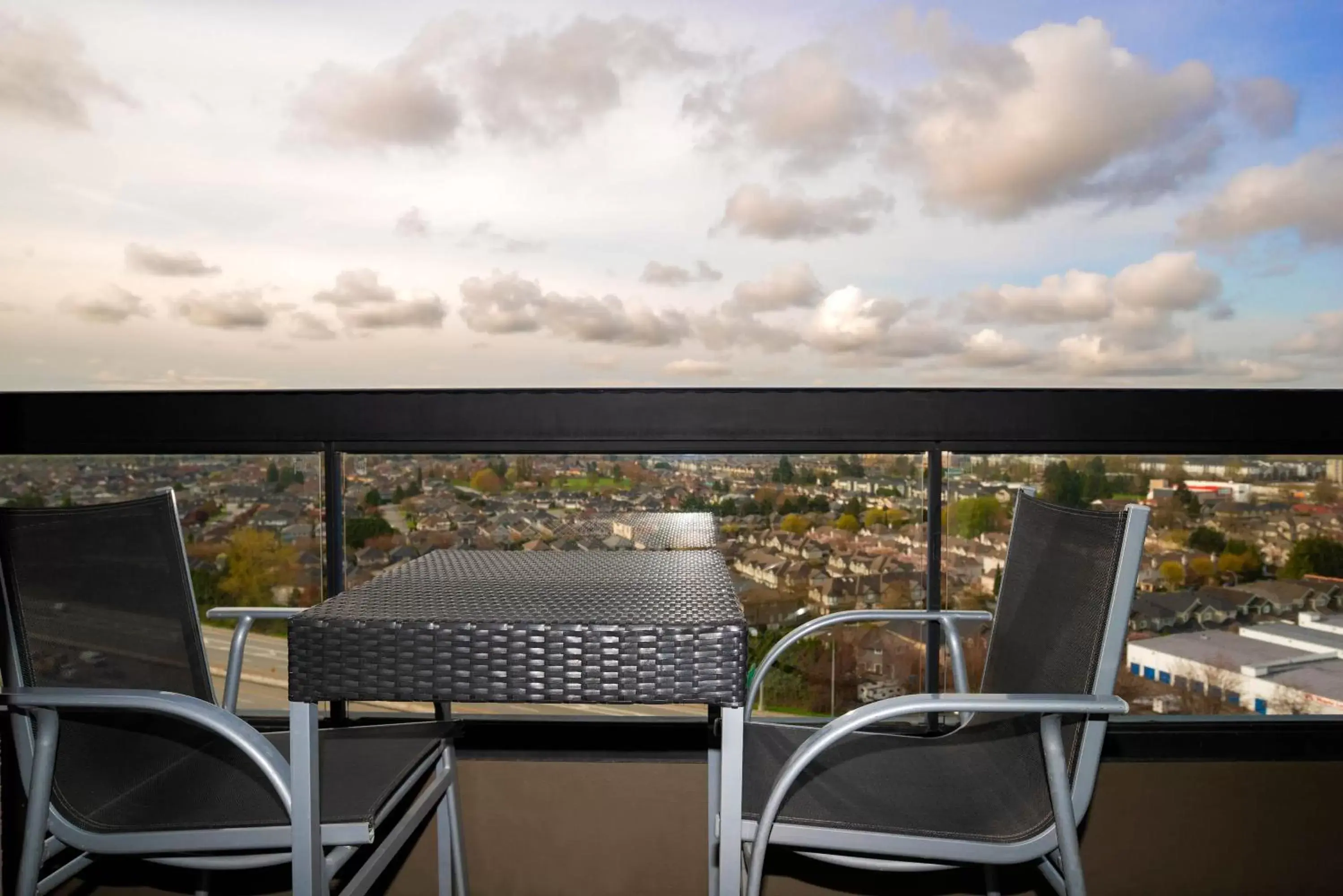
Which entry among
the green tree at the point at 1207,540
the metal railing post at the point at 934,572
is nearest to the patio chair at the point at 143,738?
the metal railing post at the point at 934,572

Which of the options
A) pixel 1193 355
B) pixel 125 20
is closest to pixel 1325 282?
pixel 1193 355

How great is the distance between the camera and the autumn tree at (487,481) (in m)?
2.32

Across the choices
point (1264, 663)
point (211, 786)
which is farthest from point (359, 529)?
point (1264, 663)

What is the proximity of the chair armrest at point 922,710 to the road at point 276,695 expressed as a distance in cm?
61

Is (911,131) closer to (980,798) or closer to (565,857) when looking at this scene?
(980,798)

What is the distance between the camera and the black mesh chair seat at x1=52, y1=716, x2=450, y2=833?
1433 millimetres

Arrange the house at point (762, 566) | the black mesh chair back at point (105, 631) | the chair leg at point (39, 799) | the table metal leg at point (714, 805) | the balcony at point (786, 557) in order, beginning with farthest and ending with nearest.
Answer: the house at point (762, 566), the balcony at point (786, 557), the table metal leg at point (714, 805), the black mesh chair back at point (105, 631), the chair leg at point (39, 799)

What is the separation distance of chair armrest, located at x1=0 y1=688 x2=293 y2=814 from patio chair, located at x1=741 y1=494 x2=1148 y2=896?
730mm

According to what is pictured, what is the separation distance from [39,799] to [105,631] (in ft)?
1.10

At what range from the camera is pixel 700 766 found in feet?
7.57

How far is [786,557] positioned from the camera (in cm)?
236

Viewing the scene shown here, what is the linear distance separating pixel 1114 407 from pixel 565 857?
188cm

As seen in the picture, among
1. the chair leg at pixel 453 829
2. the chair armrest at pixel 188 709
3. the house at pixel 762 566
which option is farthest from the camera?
the house at pixel 762 566

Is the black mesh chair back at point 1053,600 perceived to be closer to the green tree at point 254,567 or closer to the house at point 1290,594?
the house at point 1290,594
